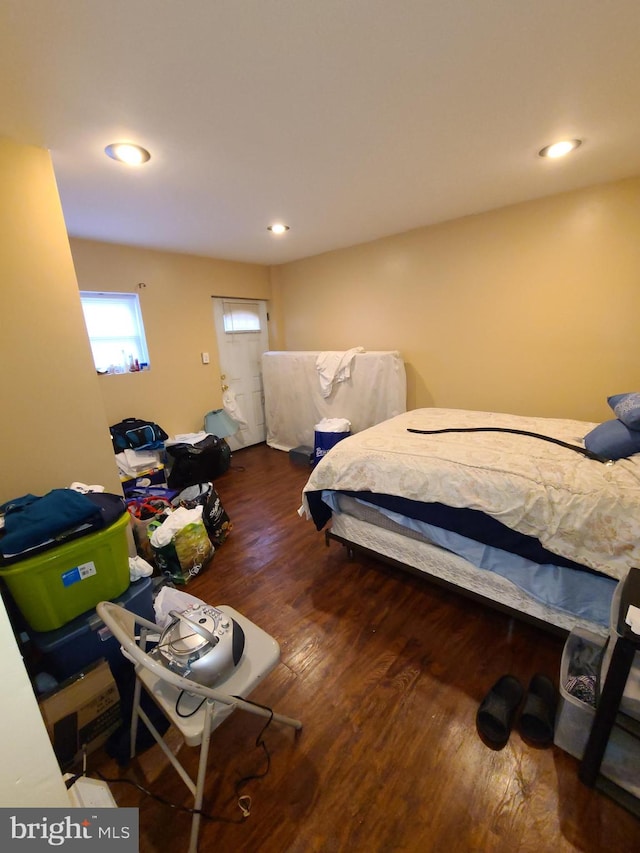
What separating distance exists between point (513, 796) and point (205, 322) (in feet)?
14.1

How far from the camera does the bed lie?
54.0 inches

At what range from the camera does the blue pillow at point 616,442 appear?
1.67 meters

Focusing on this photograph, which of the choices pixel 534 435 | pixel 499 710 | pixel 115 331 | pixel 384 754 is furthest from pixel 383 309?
pixel 384 754

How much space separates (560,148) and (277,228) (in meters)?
2.08

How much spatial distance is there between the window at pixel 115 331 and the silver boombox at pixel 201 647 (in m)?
2.89

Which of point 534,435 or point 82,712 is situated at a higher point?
point 534,435

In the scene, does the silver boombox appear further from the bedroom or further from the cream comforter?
the bedroom

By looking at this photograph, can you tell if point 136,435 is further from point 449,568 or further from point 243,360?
point 449,568

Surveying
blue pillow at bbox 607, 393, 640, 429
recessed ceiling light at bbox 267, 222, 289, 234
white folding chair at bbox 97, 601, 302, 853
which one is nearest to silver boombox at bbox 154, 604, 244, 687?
white folding chair at bbox 97, 601, 302, 853

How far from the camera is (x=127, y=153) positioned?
1.69m

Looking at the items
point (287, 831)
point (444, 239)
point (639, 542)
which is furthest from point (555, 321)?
point (287, 831)

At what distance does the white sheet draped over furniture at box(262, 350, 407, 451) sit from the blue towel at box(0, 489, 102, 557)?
276cm

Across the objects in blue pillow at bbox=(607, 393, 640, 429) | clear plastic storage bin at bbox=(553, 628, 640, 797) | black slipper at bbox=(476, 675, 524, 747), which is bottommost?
black slipper at bbox=(476, 675, 524, 747)

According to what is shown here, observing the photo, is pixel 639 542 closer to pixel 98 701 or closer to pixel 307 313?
pixel 98 701
